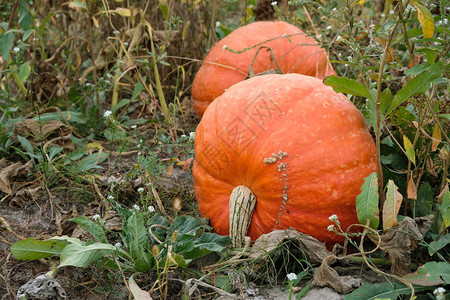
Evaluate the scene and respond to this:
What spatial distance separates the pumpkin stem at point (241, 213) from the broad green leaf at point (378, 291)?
572 mm

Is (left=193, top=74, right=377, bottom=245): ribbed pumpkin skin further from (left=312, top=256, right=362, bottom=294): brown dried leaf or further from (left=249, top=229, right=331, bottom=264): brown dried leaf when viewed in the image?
(left=312, top=256, right=362, bottom=294): brown dried leaf

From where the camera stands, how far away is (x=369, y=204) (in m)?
1.95

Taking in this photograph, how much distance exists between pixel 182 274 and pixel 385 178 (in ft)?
3.30

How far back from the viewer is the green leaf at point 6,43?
297 cm

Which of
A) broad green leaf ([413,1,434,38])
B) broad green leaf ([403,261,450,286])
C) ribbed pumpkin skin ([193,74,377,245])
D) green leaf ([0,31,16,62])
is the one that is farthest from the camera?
green leaf ([0,31,16,62])

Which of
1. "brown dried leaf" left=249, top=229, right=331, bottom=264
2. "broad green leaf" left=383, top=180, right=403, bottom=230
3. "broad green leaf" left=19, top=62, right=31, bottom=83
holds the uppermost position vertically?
"broad green leaf" left=19, top=62, right=31, bottom=83

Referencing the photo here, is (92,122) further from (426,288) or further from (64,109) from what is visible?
(426,288)

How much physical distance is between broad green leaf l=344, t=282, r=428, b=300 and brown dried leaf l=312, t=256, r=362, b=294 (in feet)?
0.25

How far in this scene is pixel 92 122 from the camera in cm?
339

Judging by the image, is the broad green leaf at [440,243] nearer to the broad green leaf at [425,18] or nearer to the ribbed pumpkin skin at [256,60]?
the broad green leaf at [425,18]

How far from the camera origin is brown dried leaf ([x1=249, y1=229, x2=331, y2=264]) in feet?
6.79

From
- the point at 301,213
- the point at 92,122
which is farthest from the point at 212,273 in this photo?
the point at 92,122

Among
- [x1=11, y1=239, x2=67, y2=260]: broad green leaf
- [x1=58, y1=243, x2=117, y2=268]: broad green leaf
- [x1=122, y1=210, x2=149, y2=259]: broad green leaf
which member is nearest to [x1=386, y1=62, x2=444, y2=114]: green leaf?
[x1=122, y1=210, x2=149, y2=259]: broad green leaf

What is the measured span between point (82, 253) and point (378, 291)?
1090mm
